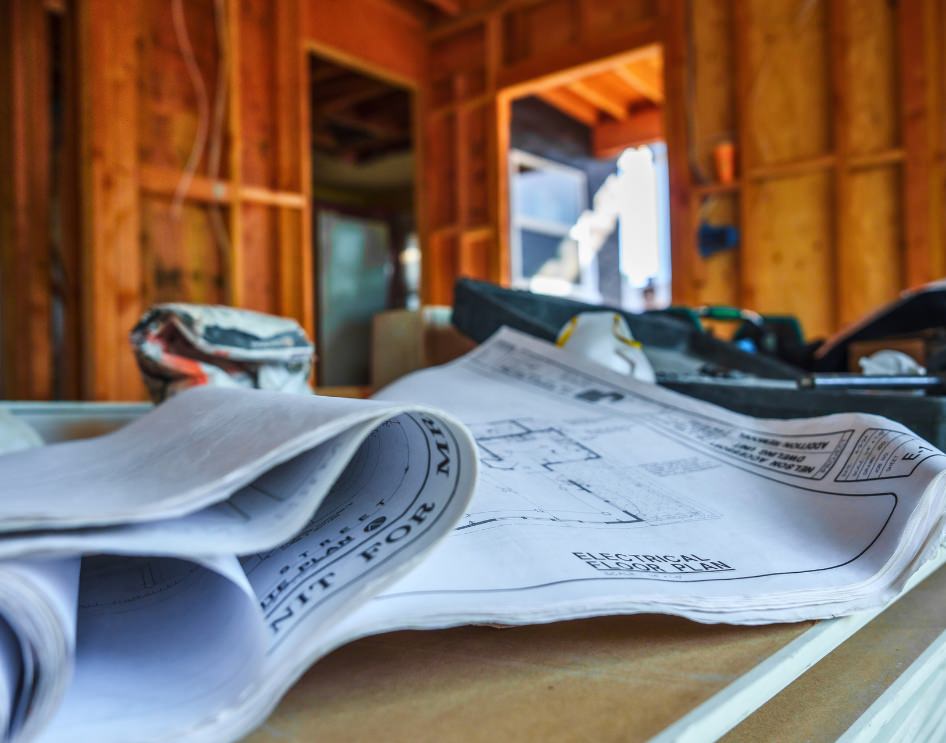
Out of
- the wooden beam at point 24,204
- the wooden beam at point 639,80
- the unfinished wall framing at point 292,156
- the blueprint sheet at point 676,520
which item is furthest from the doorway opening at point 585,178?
the blueprint sheet at point 676,520

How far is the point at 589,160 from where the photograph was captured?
241 inches

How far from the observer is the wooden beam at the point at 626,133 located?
18.9 ft

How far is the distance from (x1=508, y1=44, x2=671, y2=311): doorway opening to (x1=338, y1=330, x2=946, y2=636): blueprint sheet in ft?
15.0

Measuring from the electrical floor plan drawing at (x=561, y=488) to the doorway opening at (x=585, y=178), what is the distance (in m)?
4.59

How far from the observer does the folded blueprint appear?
232 millimetres

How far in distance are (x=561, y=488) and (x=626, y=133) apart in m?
6.08

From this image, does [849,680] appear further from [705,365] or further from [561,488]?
[705,365]

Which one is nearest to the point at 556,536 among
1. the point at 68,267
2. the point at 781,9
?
the point at 68,267

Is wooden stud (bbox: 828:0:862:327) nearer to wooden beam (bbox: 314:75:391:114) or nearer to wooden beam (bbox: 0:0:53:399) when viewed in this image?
wooden beam (bbox: 314:75:391:114)

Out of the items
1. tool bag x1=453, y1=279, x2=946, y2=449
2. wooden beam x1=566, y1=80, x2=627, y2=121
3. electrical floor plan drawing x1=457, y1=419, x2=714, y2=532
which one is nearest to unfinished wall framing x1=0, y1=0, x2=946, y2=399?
wooden beam x1=566, y1=80, x2=627, y2=121

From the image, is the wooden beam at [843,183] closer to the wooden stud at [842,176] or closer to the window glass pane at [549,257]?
the wooden stud at [842,176]

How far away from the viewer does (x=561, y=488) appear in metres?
0.43

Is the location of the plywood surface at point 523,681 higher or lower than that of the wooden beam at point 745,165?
lower

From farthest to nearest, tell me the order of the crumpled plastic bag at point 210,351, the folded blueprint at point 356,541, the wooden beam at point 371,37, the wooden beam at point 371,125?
the wooden beam at point 371,125
the wooden beam at point 371,37
the crumpled plastic bag at point 210,351
the folded blueprint at point 356,541
